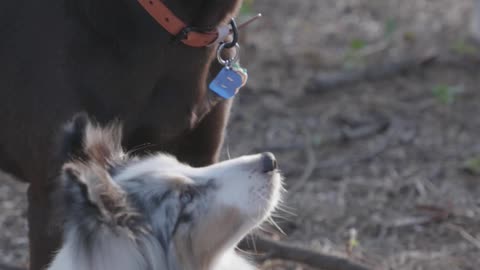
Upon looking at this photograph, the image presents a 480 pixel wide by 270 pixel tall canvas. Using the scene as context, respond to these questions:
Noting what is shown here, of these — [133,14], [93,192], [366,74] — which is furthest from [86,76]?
[366,74]

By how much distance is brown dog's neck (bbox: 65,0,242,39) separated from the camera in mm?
3727

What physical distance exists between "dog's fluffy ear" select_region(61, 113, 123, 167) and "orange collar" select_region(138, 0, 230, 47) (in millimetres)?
714

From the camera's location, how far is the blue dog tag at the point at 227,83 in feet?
13.0

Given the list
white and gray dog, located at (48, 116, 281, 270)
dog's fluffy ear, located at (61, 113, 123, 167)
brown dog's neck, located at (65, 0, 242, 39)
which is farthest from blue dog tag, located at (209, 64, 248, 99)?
dog's fluffy ear, located at (61, 113, 123, 167)

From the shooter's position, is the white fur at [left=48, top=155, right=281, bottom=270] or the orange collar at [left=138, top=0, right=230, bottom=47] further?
the orange collar at [left=138, top=0, right=230, bottom=47]

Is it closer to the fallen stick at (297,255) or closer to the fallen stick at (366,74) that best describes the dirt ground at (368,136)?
the fallen stick at (366,74)

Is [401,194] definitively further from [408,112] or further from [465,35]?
[465,35]

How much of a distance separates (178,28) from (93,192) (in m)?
1.36

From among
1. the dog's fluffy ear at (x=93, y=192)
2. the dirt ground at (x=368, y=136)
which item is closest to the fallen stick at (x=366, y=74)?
the dirt ground at (x=368, y=136)

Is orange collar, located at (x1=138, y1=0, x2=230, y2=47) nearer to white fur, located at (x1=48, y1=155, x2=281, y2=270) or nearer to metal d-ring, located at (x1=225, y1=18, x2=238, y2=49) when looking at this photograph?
metal d-ring, located at (x1=225, y1=18, x2=238, y2=49)

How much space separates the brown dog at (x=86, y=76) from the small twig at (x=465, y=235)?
1.85 metres

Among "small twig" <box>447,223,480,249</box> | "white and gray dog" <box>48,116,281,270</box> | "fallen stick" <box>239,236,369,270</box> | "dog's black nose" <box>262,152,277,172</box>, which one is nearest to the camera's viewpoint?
"white and gray dog" <box>48,116,281,270</box>

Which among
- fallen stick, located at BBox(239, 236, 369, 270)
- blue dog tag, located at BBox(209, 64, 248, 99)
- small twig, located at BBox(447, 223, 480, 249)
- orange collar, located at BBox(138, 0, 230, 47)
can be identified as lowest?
small twig, located at BBox(447, 223, 480, 249)

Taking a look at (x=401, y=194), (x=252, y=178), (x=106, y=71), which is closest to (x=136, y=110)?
(x=106, y=71)
